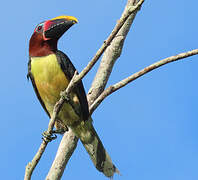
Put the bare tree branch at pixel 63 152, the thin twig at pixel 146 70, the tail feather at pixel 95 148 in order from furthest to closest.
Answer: the tail feather at pixel 95 148, the bare tree branch at pixel 63 152, the thin twig at pixel 146 70

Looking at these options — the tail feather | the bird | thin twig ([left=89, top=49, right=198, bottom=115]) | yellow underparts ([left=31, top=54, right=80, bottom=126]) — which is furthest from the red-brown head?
the tail feather

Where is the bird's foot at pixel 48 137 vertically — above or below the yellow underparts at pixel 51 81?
below

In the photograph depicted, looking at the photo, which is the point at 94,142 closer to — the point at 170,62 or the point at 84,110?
the point at 84,110

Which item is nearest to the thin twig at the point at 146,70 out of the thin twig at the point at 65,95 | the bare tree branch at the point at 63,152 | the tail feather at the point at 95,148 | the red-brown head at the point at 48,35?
the thin twig at the point at 65,95

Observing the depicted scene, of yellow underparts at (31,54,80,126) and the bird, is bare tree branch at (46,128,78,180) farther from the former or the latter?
yellow underparts at (31,54,80,126)

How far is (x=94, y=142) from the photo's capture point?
689cm

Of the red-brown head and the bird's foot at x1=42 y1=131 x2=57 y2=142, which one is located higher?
the red-brown head

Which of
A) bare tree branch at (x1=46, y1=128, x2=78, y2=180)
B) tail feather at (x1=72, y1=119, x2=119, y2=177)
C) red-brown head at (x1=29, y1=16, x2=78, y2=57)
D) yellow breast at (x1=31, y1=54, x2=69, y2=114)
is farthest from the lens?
tail feather at (x1=72, y1=119, x2=119, y2=177)

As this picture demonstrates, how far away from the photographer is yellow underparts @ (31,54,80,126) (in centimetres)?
619

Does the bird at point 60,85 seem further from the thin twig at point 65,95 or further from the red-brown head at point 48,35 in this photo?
the thin twig at point 65,95

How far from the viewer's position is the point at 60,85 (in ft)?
20.3

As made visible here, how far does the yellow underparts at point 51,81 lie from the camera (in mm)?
6188

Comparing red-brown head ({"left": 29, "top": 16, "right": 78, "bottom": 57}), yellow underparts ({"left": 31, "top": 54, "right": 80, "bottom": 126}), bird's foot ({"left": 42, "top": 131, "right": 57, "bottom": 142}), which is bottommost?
bird's foot ({"left": 42, "top": 131, "right": 57, "bottom": 142})

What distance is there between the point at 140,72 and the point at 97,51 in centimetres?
92
